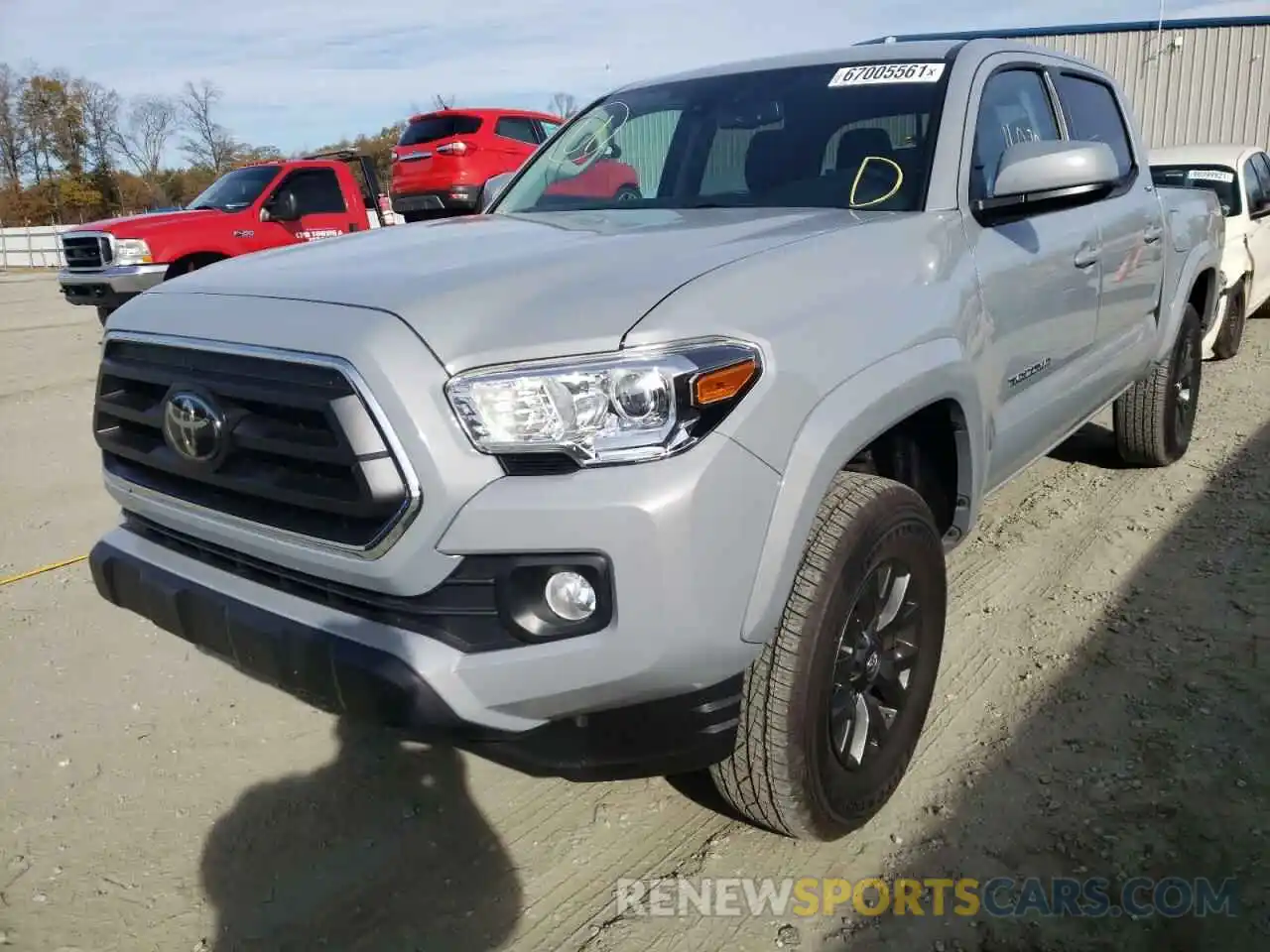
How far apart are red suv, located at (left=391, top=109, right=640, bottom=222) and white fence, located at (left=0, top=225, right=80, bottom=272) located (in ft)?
71.0

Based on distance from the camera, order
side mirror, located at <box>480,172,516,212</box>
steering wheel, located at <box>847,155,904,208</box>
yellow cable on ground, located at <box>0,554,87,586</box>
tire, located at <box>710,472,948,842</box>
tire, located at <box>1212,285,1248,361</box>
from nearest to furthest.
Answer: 1. tire, located at <box>710,472,948,842</box>
2. steering wheel, located at <box>847,155,904,208</box>
3. side mirror, located at <box>480,172,516,212</box>
4. yellow cable on ground, located at <box>0,554,87,586</box>
5. tire, located at <box>1212,285,1248,361</box>

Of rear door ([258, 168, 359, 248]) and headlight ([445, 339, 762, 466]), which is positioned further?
rear door ([258, 168, 359, 248])

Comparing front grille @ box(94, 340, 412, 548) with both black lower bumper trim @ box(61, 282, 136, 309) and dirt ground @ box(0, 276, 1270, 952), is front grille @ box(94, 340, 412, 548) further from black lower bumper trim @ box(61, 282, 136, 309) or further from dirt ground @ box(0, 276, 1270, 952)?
black lower bumper trim @ box(61, 282, 136, 309)

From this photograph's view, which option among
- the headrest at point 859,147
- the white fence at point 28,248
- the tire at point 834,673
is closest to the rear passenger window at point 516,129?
the headrest at point 859,147

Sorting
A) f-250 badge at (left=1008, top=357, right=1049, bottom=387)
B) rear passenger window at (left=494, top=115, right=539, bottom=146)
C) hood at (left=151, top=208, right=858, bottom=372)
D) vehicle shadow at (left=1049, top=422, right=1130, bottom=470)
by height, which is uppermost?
rear passenger window at (left=494, top=115, right=539, bottom=146)

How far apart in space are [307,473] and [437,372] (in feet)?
1.29

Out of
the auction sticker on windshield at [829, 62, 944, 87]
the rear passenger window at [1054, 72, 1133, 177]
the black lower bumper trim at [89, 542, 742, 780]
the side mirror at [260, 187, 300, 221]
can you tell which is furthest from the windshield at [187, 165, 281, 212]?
the black lower bumper trim at [89, 542, 742, 780]

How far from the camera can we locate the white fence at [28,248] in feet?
97.5

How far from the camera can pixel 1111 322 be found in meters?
3.78

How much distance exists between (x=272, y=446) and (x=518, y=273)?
2.00 ft

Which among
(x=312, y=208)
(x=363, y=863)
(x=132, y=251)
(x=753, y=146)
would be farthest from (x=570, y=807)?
(x=312, y=208)

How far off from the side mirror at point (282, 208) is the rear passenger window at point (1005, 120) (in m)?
9.15

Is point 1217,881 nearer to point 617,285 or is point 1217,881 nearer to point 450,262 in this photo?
point 617,285

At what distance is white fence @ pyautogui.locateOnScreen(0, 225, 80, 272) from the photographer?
97.5ft
